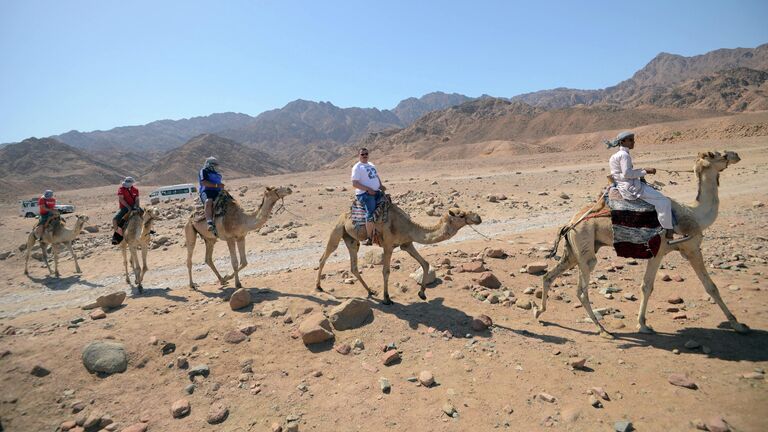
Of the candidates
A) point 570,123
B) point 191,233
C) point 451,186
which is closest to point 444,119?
point 570,123

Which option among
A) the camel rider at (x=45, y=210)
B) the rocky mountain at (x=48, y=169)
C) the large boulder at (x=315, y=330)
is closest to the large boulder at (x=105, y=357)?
the large boulder at (x=315, y=330)

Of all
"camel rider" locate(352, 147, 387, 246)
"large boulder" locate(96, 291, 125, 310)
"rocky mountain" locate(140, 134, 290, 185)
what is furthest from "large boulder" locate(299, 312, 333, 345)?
"rocky mountain" locate(140, 134, 290, 185)

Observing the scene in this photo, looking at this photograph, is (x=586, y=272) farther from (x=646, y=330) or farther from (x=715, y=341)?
(x=715, y=341)

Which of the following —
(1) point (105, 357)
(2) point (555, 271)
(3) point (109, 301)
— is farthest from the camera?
(3) point (109, 301)

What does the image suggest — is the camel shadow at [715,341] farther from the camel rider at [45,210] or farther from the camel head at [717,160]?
the camel rider at [45,210]

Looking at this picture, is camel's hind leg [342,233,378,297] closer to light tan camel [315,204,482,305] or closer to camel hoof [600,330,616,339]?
light tan camel [315,204,482,305]

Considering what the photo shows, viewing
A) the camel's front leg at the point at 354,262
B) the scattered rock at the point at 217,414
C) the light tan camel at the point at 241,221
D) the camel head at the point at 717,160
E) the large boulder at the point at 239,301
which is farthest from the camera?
the light tan camel at the point at 241,221

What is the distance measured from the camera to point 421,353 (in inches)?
259

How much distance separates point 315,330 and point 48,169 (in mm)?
104573

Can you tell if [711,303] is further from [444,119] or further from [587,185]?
[444,119]

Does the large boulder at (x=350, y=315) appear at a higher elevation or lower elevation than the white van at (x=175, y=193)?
lower

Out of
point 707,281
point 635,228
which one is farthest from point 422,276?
point 707,281

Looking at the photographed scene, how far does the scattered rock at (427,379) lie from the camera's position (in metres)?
5.72

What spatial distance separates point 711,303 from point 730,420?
346 centimetres
